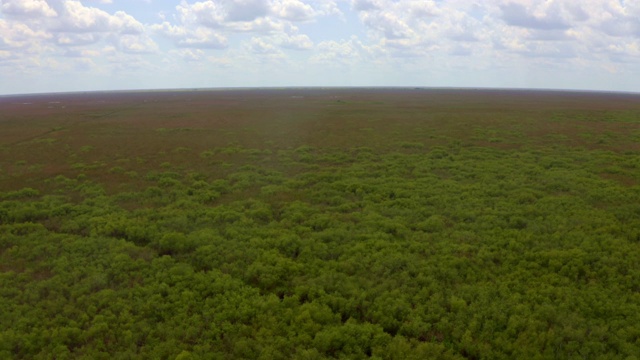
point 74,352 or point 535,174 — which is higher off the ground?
point 535,174

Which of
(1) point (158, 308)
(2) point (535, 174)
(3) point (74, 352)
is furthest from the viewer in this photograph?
(2) point (535, 174)

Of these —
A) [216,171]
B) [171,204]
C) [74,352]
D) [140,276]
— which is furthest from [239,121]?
[74,352]

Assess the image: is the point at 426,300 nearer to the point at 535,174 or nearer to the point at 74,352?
the point at 74,352

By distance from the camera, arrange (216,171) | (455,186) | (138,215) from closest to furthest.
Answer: (138,215) < (455,186) < (216,171)

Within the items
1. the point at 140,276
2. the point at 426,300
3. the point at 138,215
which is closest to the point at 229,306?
the point at 140,276

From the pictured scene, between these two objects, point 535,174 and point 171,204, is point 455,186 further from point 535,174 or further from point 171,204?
point 171,204

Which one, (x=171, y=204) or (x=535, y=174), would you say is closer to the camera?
(x=171, y=204)
